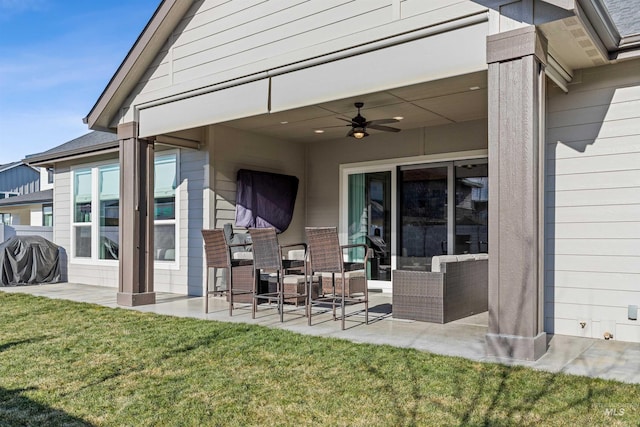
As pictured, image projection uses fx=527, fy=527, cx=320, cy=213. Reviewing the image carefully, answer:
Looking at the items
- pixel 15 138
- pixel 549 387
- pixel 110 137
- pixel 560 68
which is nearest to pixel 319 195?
pixel 110 137

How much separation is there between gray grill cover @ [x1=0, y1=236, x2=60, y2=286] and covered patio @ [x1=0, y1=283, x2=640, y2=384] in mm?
3272

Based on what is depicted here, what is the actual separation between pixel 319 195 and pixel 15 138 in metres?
22.9

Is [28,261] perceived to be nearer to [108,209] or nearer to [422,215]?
[108,209]

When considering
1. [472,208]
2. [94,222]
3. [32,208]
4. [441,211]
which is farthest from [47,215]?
[472,208]

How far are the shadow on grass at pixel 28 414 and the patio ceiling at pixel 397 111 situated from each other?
4019 mm

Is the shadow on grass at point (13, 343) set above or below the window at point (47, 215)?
below

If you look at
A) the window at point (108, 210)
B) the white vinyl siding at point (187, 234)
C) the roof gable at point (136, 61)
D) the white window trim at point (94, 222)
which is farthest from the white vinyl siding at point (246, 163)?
the roof gable at point (136, 61)

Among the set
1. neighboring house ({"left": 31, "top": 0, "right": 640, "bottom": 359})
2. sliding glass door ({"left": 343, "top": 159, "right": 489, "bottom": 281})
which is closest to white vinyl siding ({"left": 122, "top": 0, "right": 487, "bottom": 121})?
neighboring house ({"left": 31, "top": 0, "right": 640, "bottom": 359})

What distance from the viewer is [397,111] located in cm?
712

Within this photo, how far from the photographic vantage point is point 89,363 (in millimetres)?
4156

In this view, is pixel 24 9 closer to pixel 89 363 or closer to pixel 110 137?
pixel 110 137

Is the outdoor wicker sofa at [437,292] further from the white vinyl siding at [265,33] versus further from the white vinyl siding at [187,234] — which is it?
the white vinyl siding at [187,234]

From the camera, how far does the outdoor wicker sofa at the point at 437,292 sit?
5.67 metres

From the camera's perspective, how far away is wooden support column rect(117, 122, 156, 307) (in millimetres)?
7109
